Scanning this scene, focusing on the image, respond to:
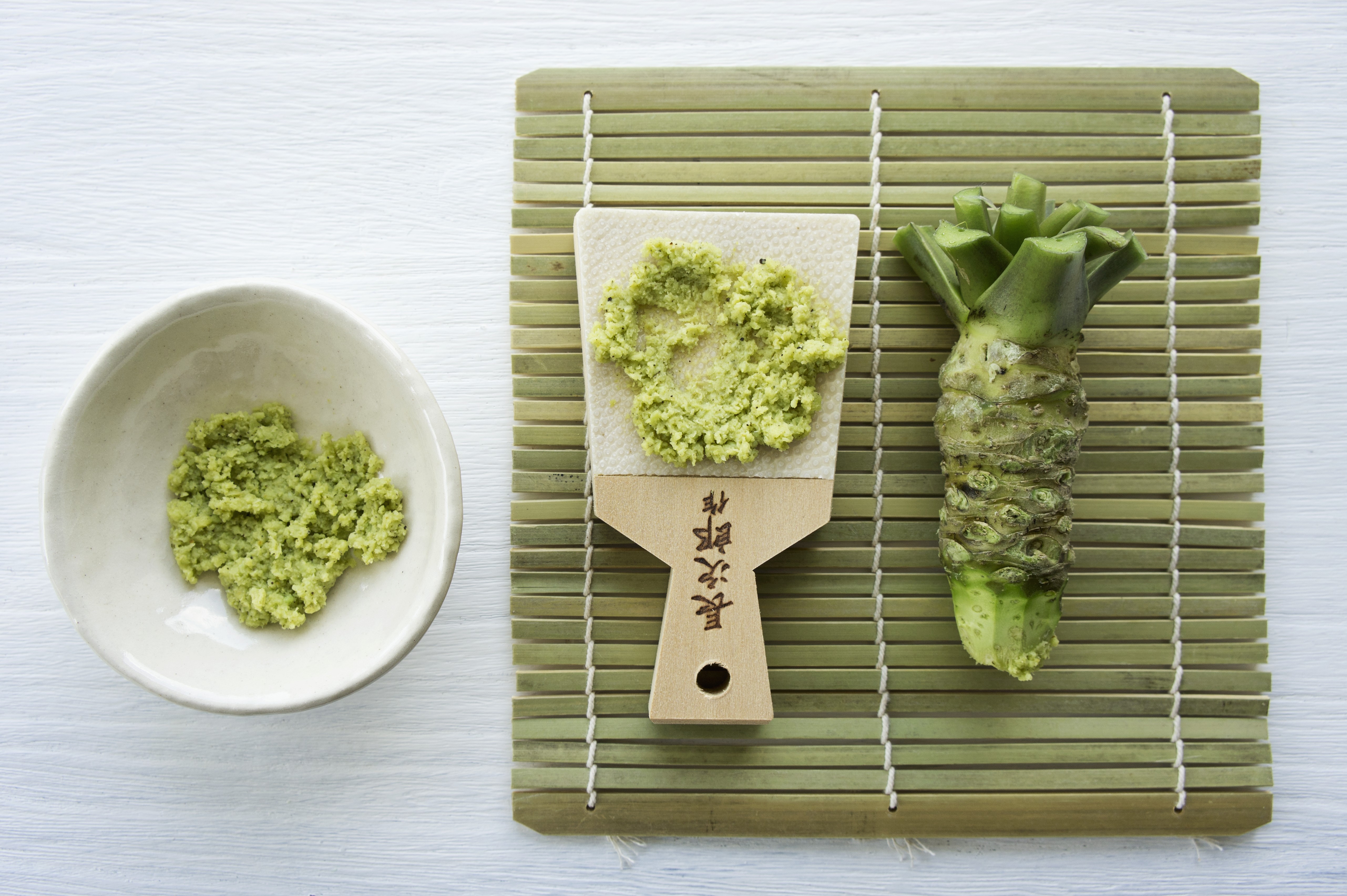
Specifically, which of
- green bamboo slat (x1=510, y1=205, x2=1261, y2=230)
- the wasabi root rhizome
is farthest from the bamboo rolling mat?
the wasabi root rhizome

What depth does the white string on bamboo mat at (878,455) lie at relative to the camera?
1319 millimetres

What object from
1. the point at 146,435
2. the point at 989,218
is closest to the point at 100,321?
the point at 146,435

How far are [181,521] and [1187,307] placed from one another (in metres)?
1.69

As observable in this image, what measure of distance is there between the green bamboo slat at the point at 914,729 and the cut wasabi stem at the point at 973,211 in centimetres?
81

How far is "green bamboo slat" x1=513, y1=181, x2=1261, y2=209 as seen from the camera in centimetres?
132

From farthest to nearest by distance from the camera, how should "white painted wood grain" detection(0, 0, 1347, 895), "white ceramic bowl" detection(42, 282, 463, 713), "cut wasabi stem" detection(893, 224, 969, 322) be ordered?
"white painted wood grain" detection(0, 0, 1347, 895), "cut wasabi stem" detection(893, 224, 969, 322), "white ceramic bowl" detection(42, 282, 463, 713)

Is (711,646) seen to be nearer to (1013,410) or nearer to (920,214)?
(1013,410)

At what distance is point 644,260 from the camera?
122 cm

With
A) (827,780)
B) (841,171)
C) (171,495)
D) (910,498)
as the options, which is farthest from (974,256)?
(171,495)

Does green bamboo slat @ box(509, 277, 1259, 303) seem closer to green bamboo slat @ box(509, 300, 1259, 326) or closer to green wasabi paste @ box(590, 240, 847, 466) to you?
green bamboo slat @ box(509, 300, 1259, 326)

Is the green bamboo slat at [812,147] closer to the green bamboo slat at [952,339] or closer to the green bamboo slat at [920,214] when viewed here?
the green bamboo slat at [920,214]

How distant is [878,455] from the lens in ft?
4.35

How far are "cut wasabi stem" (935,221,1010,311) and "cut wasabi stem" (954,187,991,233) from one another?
0.04ft

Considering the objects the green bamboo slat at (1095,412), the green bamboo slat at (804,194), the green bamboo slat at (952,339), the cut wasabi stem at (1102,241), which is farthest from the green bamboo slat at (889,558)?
the green bamboo slat at (804,194)
